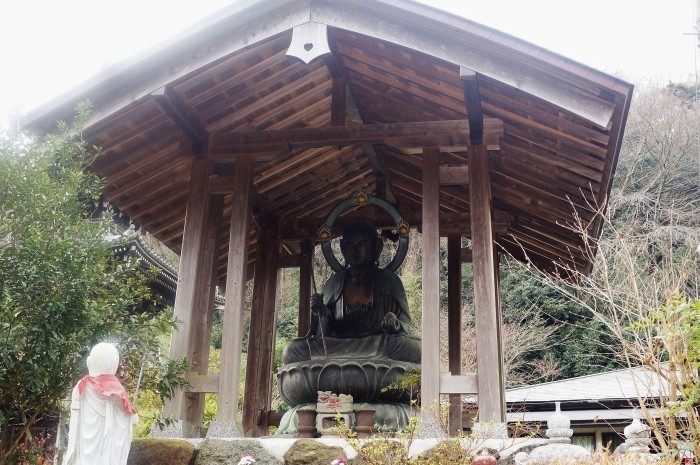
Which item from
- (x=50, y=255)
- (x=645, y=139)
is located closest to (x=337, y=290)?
(x=50, y=255)

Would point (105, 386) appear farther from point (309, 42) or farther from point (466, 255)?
point (466, 255)

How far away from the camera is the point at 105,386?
4.83 m

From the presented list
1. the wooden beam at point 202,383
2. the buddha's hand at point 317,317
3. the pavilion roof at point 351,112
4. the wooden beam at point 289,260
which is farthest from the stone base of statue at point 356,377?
the wooden beam at point 289,260

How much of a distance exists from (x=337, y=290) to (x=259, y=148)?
2090 mm

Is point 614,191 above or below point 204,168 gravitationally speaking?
above

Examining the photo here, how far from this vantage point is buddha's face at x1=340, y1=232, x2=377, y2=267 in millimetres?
8617

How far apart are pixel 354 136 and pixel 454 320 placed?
287 centimetres

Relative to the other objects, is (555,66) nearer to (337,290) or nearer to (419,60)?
(419,60)

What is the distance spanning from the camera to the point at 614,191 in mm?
20219

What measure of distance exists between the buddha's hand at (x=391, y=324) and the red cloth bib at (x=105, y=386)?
3.35 m

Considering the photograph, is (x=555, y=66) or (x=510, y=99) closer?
(x=555, y=66)

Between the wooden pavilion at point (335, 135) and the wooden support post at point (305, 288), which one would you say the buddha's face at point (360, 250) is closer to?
the wooden pavilion at point (335, 135)

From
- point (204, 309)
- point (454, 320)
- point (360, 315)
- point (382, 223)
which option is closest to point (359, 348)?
point (360, 315)

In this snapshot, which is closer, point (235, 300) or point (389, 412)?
point (235, 300)
